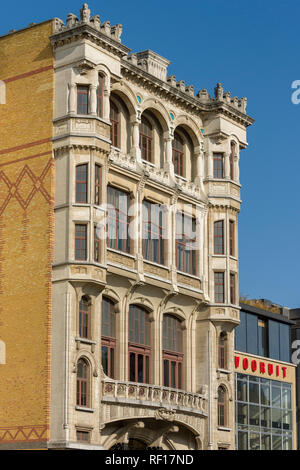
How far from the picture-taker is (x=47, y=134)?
59500mm

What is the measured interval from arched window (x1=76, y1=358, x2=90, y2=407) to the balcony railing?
111cm

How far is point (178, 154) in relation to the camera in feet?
224

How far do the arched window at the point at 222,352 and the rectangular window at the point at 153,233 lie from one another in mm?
6655

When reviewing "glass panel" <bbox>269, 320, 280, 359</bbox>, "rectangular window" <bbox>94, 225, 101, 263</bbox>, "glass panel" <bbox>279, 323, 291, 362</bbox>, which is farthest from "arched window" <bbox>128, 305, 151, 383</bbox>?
"glass panel" <bbox>279, 323, 291, 362</bbox>

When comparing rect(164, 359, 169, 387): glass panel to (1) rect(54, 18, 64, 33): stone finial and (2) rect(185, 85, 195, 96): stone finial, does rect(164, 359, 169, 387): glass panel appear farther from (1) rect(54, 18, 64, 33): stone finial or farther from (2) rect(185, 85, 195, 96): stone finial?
(1) rect(54, 18, 64, 33): stone finial

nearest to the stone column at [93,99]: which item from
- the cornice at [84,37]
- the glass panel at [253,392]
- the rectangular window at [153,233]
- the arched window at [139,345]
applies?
the cornice at [84,37]

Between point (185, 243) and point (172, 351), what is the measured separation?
6.35 m

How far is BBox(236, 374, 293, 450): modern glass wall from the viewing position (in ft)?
237

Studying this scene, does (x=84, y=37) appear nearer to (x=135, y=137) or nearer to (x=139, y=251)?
(x=135, y=137)

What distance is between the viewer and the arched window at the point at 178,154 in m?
67.9

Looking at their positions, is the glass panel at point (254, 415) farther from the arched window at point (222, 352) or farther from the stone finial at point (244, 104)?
the stone finial at point (244, 104)

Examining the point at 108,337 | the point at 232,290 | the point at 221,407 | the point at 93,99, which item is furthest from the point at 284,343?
the point at 93,99

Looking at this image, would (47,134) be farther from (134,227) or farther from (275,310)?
(275,310)
